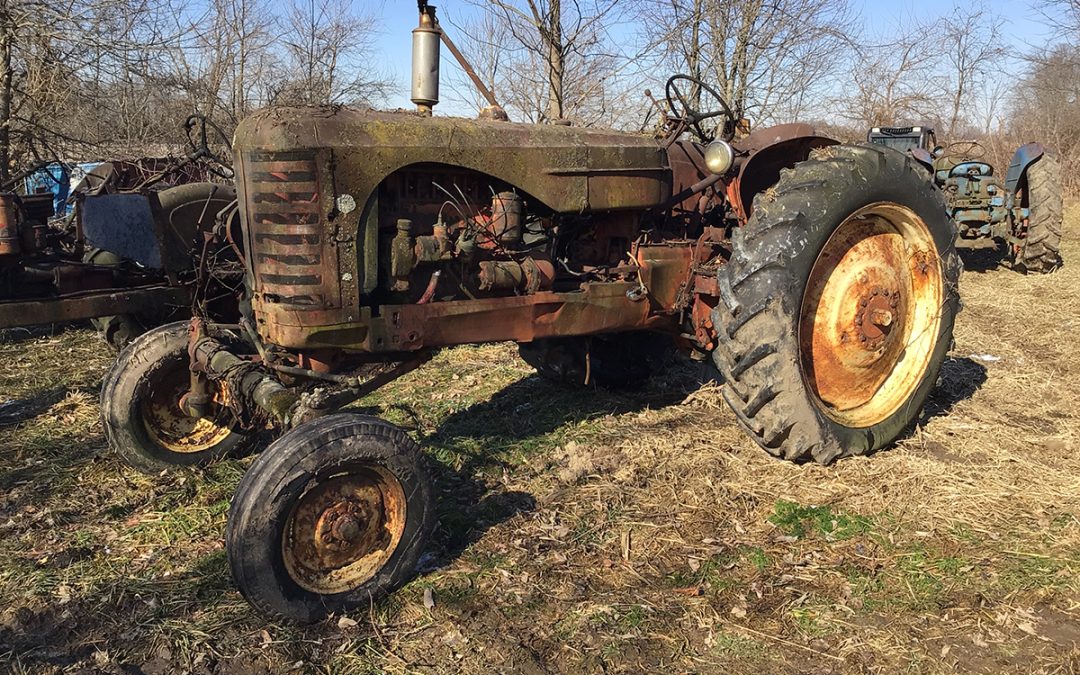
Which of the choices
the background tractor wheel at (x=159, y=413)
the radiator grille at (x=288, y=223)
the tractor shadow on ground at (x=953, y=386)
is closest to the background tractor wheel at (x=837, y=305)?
the tractor shadow on ground at (x=953, y=386)

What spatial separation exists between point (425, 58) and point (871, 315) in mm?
2607

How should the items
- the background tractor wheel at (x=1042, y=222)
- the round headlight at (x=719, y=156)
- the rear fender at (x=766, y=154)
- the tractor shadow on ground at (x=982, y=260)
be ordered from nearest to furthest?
the round headlight at (x=719, y=156), the rear fender at (x=766, y=154), the background tractor wheel at (x=1042, y=222), the tractor shadow on ground at (x=982, y=260)

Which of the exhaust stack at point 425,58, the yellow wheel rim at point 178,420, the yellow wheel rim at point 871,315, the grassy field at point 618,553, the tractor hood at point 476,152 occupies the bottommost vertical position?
the grassy field at point 618,553

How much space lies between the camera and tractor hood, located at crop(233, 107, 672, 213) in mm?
3004

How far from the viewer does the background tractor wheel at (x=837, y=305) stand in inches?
142

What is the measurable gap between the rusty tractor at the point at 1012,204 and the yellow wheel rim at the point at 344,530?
927cm

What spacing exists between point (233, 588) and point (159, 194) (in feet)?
10.9

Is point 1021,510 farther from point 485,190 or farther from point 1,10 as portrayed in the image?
point 1,10

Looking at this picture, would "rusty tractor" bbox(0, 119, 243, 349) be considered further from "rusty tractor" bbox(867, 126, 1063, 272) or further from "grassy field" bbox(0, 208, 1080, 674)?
"rusty tractor" bbox(867, 126, 1063, 272)

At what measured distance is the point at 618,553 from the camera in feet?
10.8

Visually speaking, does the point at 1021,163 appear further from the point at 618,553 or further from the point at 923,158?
the point at 618,553

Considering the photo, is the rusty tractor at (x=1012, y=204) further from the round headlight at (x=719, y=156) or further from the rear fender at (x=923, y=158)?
the round headlight at (x=719, y=156)

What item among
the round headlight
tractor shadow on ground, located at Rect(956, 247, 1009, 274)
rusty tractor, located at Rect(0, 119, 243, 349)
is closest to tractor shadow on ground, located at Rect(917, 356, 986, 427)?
the round headlight

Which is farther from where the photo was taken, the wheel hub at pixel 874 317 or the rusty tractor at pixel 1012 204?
the rusty tractor at pixel 1012 204
